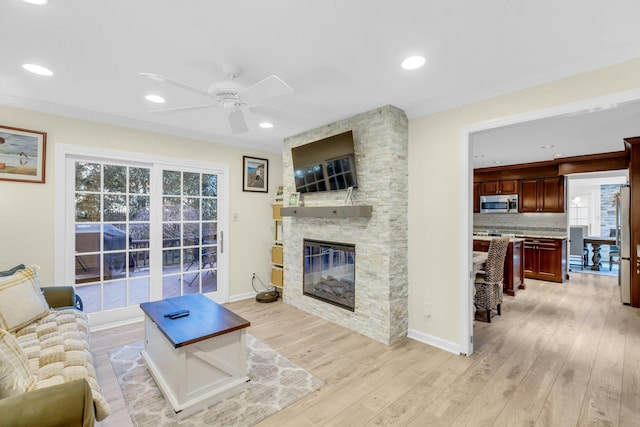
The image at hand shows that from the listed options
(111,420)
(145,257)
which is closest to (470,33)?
(111,420)

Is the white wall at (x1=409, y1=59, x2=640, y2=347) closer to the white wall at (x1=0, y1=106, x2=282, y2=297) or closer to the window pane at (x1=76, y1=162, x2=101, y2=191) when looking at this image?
the white wall at (x1=0, y1=106, x2=282, y2=297)

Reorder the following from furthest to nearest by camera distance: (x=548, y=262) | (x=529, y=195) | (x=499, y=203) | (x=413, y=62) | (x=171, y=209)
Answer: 1. (x=499, y=203)
2. (x=529, y=195)
3. (x=548, y=262)
4. (x=171, y=209)
5. (x=413, y=62)

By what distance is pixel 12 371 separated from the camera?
1.43 meters

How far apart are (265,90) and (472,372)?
115 inches

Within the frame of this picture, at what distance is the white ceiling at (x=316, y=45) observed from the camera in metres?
1.68

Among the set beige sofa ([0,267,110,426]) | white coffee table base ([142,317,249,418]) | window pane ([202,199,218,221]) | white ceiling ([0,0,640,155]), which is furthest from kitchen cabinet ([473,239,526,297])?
beige sofa ([0,267,110,426])

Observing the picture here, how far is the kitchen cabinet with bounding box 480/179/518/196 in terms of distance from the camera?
672 cm

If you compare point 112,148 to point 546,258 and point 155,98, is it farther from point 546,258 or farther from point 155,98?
point 546,258

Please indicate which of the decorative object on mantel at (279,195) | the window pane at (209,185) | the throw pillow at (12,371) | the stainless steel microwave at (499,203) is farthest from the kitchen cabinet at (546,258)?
the throw pillow at (12,371)

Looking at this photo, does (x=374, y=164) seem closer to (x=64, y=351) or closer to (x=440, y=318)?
(x=440, y=318)

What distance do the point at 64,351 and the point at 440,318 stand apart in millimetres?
3169

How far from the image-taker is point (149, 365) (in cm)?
258

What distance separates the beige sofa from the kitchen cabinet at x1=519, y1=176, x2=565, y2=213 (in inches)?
303

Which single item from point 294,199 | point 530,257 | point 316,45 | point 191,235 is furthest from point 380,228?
point 530,257
